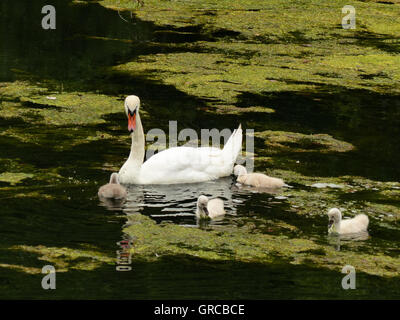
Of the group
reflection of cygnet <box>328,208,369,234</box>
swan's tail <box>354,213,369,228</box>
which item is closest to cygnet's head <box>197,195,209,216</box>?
reflection of cygnet <box>328,208,369,234</box>

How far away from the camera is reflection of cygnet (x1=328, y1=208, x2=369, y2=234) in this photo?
923 cm

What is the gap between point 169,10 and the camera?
21094mm

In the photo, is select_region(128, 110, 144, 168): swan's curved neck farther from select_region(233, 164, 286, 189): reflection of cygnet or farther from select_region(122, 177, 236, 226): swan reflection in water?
select_region(233, 164, 286, 189): reflection of cygnet

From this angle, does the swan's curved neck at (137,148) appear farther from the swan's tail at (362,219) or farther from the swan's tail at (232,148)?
the swan's tail at (362,219)

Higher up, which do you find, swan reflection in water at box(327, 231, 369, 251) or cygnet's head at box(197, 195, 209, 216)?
cygnet's head at box(197, 195, 209, 216)

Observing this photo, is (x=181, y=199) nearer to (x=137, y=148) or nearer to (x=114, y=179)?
(x=114, y=179)

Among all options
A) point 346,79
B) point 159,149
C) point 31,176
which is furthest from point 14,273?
point 346,79

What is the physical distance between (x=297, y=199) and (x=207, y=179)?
1374 mm

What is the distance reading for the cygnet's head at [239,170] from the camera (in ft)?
37.0

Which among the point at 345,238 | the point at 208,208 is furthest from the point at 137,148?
the point at 345,238

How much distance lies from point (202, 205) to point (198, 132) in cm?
361

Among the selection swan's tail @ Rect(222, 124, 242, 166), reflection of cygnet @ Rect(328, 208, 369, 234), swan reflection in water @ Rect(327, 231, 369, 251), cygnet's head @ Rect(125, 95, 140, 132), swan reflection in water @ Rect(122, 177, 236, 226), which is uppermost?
cygnet's head @ Rect(125, 95, 140, 132)

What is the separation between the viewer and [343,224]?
366 inches

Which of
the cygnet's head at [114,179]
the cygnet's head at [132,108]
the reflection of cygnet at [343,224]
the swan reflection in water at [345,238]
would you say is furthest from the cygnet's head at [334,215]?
the cygnet's head at [132,108]
